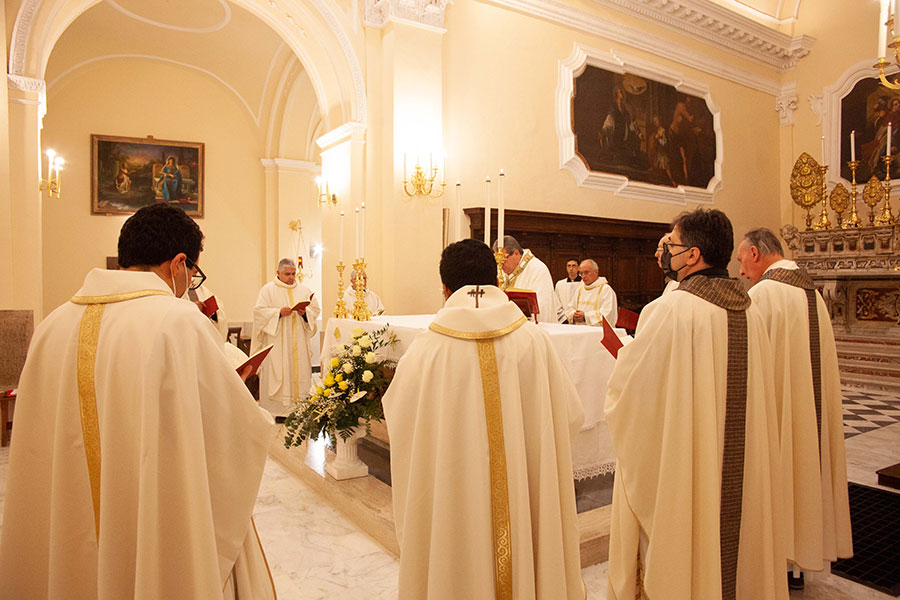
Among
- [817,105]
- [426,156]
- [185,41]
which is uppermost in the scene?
[185,41]

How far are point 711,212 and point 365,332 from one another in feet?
8.70

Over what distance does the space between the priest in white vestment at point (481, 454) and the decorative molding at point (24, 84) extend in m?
6.42

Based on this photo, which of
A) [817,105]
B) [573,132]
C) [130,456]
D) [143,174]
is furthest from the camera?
[817,105]

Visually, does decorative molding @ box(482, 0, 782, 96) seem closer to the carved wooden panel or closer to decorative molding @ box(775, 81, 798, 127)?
decorative molding @ box(775, 81, 798, 127)

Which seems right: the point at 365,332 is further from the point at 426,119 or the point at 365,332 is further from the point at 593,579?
the point at 426,119

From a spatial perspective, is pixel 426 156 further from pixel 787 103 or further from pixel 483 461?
pixel 787 103

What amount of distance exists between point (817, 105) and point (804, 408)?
38.4ft

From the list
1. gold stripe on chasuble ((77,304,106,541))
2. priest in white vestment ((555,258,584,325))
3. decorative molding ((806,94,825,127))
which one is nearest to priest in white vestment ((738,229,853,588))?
gold stripe on chasuble ((77,304,106,541))

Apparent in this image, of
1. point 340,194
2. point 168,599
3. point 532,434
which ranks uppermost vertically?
point 340,194

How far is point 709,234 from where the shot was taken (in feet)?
7.80

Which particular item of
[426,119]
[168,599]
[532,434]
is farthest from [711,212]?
[426,119]

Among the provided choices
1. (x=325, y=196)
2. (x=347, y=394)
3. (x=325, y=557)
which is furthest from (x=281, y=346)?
(x=325, y=557)

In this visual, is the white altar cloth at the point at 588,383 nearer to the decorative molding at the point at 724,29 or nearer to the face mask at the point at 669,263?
the face mask at the point at 669,263

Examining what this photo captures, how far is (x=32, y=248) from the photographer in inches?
259
